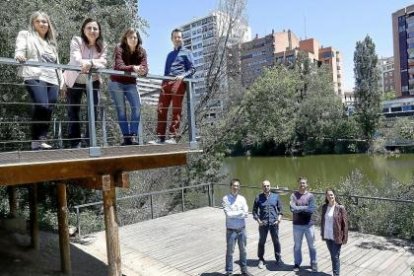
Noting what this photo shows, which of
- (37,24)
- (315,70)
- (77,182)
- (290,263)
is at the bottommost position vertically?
(290,263)

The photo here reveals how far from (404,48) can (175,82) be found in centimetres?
8975

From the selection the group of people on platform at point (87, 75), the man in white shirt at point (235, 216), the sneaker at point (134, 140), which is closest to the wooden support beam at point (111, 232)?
the sneaker at point (134, 140)

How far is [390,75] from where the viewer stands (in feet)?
441

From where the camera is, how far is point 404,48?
86.1m

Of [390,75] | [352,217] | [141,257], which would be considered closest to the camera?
[141,257]

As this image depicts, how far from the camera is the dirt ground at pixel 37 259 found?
8421mm

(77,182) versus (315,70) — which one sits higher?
(315,70)

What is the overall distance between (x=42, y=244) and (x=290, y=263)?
5.68 meters

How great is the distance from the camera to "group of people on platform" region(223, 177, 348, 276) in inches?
285

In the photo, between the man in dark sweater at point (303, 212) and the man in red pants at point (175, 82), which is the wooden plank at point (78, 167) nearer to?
the man in red pants at point (175, 82)

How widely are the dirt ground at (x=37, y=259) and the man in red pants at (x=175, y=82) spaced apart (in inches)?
148

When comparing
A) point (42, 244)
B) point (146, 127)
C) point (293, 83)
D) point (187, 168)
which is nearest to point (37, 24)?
point (42, 244)

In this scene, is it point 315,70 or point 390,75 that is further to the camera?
point 390,75

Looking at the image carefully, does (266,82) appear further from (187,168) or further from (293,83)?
(187,168)
